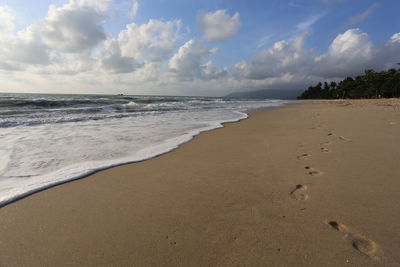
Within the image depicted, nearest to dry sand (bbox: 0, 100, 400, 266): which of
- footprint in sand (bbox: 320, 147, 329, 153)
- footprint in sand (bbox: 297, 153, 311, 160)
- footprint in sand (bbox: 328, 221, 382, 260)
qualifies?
footprint in sand (bbox: 328, 221, 382, 260)

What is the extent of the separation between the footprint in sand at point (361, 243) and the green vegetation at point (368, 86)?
6702 centimetres

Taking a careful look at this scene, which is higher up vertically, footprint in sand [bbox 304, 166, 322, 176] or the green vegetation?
the green vegetation

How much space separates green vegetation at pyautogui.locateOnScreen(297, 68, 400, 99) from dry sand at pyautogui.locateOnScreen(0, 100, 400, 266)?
216 ft

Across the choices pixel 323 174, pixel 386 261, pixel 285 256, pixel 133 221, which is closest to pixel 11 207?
pixel 133 221

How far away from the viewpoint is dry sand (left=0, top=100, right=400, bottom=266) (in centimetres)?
143

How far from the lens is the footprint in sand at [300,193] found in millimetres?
2170

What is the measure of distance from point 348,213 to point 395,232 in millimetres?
325

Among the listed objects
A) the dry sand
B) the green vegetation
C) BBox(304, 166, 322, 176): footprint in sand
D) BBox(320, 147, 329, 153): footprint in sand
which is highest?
the green vegetation

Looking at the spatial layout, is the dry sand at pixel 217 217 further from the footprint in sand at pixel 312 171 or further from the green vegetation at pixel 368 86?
the green vegetation at pixel 368 86

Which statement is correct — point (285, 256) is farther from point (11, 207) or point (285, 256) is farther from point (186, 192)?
point (11, 207)

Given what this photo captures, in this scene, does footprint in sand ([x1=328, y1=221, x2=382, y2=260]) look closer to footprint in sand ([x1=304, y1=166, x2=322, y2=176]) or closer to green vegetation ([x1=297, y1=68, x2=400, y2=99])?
footprint in sand ([x1=304, y1=166, x2=322, y2=176])

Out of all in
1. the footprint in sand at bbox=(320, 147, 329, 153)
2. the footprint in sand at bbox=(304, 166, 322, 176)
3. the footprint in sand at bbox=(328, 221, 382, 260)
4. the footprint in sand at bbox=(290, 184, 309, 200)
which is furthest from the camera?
the footprint in sand at bbox=(320, 147, 329, 153)

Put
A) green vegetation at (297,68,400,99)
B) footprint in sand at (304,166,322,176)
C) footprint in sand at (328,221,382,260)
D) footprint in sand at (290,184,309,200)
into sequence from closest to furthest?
footprint in sand at (328,221,382,260) → footprint in sand at (290,184,309,200) → footprint in sand at (304,166,322,176) → green vegetation at (297,68,400,99)

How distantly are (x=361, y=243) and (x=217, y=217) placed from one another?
1.18 m
